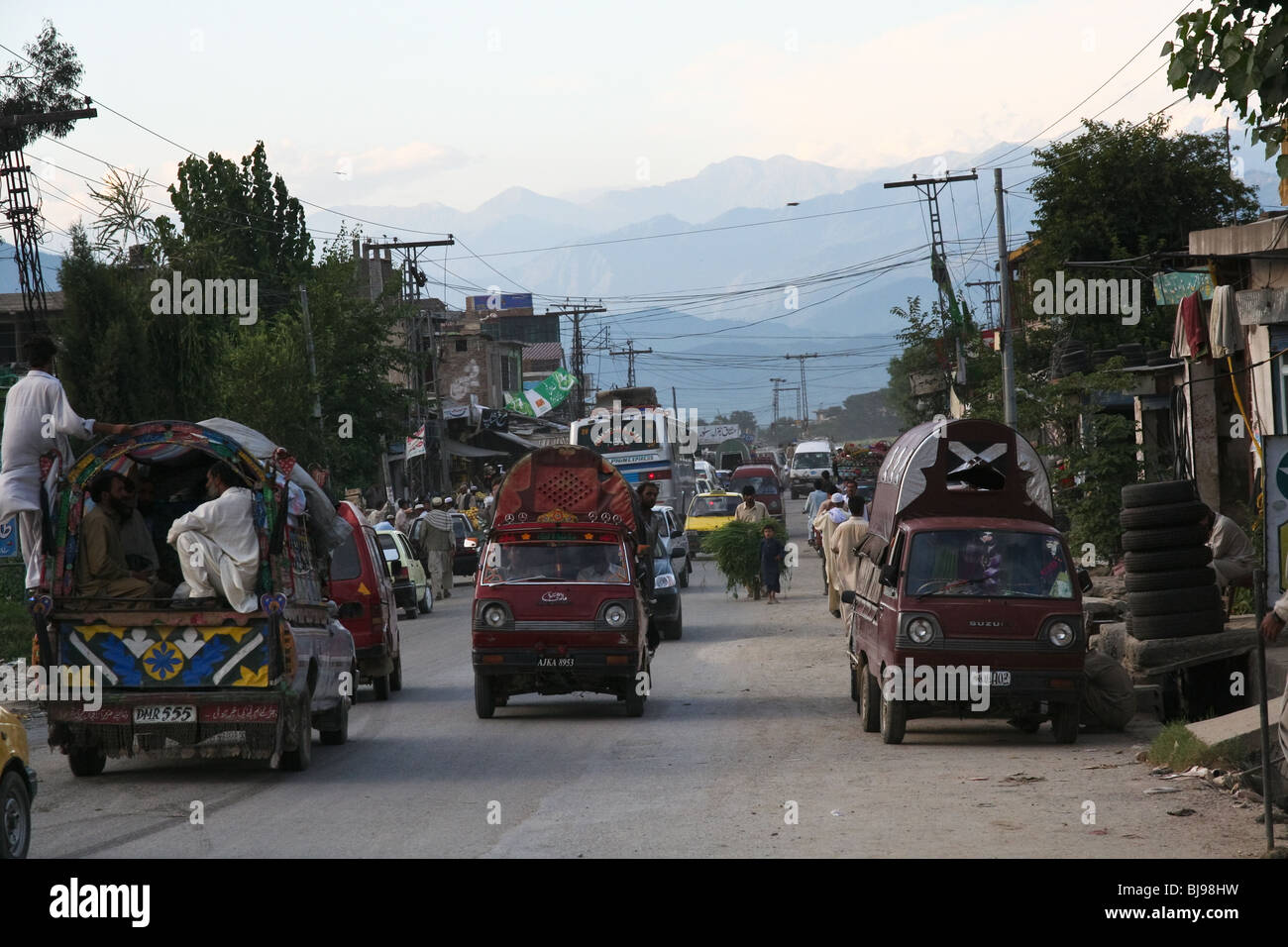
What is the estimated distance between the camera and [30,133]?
117 ft

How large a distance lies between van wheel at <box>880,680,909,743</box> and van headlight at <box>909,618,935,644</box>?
605 mm

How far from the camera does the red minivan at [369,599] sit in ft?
58.0

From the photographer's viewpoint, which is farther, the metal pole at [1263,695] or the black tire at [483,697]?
the black tire at [483,697]

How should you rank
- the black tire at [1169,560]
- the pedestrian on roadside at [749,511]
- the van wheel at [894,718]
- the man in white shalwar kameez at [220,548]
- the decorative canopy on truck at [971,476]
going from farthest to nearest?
the pedestrian on roadside at [749,511], the decorative canopy on truck at [971,476], the black tire at [1169,560], the van wheel at [894,718], the man in white shalwar kameez at [220,548]

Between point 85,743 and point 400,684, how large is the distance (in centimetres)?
765

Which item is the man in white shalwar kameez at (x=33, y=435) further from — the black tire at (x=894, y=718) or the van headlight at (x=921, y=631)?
the black tire at (x=894, y=718)

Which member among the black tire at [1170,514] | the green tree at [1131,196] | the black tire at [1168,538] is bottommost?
the black tire at [1168,538]

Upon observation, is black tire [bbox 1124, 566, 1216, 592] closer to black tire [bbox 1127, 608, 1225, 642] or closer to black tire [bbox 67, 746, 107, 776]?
black tire [bbox 1127, 608, 1225, 642]

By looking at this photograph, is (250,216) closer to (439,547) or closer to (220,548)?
(439,547)

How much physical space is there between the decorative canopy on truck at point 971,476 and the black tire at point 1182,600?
4.05 ft

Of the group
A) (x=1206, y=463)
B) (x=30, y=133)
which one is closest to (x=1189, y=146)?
(x=1206, y=463)

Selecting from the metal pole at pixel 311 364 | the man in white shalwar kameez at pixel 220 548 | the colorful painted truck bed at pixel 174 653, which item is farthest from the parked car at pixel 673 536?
the man in white shalwar kameez at pixel 220 548

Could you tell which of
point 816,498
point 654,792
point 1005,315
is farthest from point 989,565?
point 1005,315
